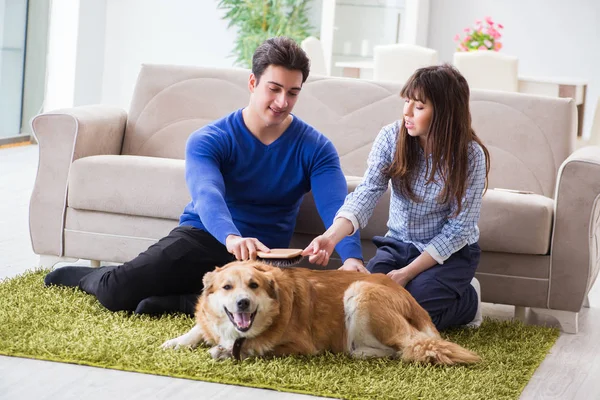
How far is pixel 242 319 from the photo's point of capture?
220 centimetres

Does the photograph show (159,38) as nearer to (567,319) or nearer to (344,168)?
(344,168)

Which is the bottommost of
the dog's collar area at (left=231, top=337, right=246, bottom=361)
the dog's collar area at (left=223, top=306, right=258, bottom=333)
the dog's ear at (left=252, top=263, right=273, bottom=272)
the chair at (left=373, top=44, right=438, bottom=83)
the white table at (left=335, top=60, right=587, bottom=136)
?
the dog's collar area at (left=231, top=337, right=246, bottom=361)

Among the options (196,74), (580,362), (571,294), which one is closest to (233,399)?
(580,362)

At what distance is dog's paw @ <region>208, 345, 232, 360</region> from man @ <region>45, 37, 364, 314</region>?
426 mm

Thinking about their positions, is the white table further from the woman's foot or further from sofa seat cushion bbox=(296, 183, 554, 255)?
the woman's foot

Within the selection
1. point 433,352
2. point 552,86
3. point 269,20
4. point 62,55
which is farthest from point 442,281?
point 269,20

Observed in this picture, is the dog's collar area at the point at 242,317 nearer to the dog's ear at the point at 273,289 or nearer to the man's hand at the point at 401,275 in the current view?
the dog's ear at the point at 273,289

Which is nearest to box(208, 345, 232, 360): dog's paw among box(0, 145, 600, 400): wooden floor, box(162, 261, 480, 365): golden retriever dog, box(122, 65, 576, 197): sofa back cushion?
box(162, 261, 480, 365): golden retriever dog

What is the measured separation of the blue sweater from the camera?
273 centimetres

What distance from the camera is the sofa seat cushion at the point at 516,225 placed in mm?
2928

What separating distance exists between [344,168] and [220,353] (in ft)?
4.83

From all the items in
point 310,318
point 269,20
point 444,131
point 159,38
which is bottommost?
point 310,318

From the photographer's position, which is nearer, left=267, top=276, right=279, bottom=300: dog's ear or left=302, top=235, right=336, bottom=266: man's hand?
left=267, top=276, right=279, bottom=300: dog's ear

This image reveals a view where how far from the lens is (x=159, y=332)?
8.09 feet
